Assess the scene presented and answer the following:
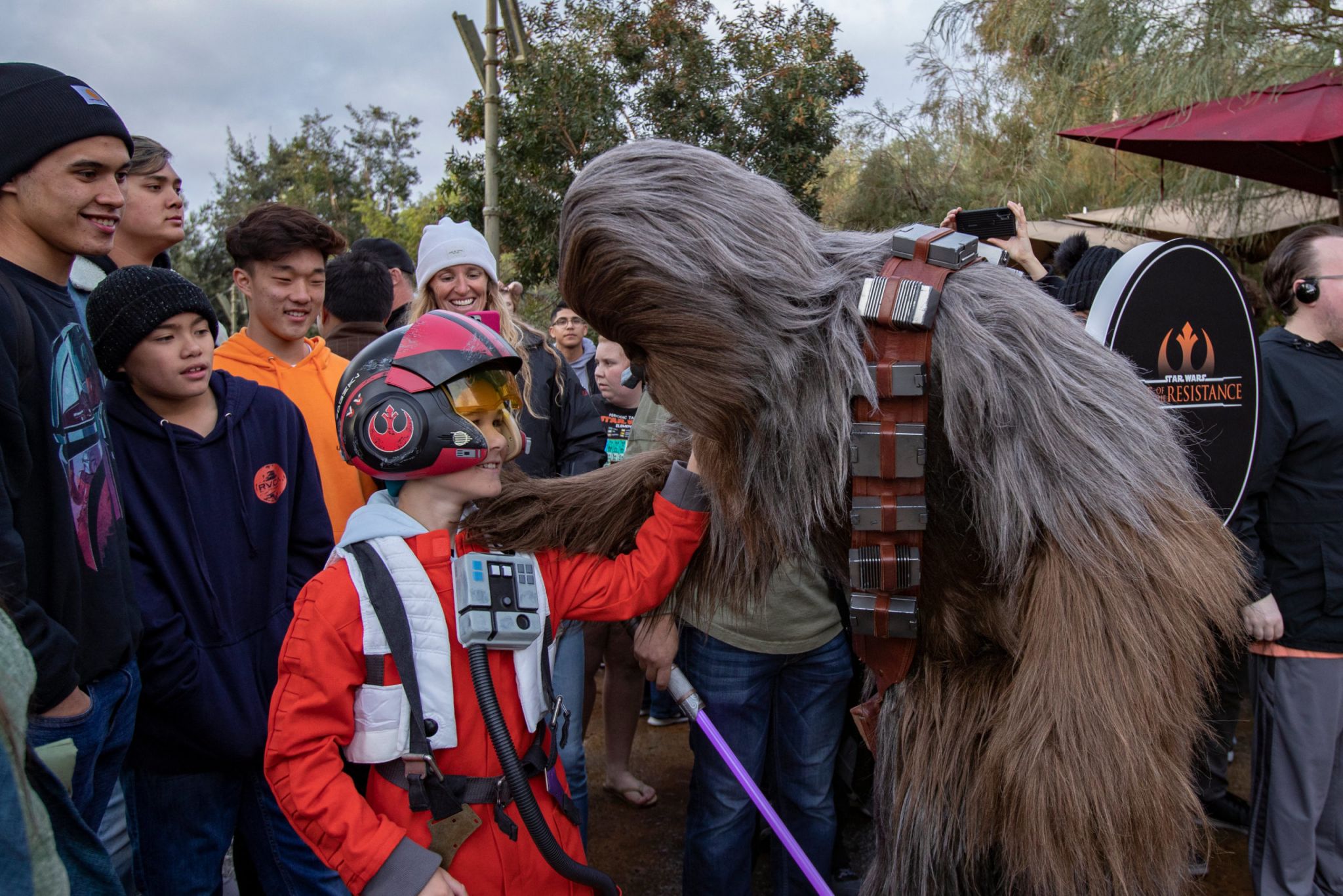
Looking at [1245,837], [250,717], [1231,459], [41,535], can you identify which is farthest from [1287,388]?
[41,535]

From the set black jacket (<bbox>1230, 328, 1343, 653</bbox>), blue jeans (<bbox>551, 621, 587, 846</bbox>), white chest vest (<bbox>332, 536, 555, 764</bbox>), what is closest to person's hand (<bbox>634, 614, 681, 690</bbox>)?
white chest vest (<bbox>332, 536, 555, 764</bbox>)

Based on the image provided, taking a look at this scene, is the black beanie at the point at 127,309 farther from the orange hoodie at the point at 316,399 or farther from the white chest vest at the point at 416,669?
the white chest vest at the point at 416,669

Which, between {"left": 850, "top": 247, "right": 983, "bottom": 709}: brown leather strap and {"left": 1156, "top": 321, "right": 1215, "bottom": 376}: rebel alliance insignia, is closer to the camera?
{"left": 850, "top": 247, "right": 983, "bottom": 709}: brown leather strap

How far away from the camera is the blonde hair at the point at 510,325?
9.91ft

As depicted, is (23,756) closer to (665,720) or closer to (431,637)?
(431,637)

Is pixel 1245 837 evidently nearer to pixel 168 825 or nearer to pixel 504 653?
pixel 504 653

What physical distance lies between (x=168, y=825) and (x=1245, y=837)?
4.17 m

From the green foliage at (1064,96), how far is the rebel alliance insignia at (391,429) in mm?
5225

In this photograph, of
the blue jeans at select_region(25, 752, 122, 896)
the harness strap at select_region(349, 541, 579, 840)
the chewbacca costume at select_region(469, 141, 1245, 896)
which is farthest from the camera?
the harness strap at select_region(349, 541, 579, 840)

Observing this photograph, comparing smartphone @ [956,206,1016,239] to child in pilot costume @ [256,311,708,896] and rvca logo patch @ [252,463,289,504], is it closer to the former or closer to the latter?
child in pilot costume @ [256,311,708,896]

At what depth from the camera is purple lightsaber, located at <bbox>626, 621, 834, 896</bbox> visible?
1.71 meters

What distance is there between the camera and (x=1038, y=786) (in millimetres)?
1232

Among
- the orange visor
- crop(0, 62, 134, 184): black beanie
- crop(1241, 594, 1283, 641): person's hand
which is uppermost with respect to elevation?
crop(0, 62, 134, 184): black beanie

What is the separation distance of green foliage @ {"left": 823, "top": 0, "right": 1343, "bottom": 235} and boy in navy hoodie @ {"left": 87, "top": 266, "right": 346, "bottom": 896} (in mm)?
5349
